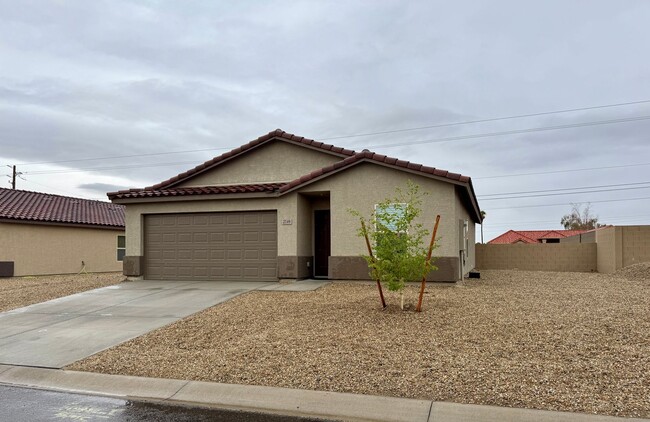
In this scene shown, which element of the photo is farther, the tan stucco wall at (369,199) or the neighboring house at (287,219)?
the neighboring house at (287,219)

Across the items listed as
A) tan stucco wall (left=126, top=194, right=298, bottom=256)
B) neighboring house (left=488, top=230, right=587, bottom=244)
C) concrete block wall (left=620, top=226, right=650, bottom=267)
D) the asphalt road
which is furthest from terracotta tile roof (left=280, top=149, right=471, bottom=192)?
neighboring house (left=488, top=230, right=587, bottom=244)

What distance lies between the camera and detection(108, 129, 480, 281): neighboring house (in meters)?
14.9

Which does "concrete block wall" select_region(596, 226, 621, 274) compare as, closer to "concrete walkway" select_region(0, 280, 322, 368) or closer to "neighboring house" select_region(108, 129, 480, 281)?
"neighboring house" select_region(108, 129, 480, 281)

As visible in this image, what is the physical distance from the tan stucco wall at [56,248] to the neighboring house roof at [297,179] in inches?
347

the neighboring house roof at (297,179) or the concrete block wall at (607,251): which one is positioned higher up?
the neighboring house roof at (297,179)

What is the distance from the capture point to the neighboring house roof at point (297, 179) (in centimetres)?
1465

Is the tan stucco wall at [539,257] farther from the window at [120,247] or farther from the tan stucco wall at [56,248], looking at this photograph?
the tan stucco wall at [56,248]

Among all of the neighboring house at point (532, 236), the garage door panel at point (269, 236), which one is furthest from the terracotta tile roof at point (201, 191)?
the neighboring house at point (532, 236)

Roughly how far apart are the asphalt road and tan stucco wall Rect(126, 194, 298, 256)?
9.87 meters

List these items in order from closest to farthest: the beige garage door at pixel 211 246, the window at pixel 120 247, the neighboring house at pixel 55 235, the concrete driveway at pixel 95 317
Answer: the concrete driveway at pixel 95 317 → the beige garage door at pixel 211 246 → the neighboring house at pixel 55 235 → the window at pixel 120 247

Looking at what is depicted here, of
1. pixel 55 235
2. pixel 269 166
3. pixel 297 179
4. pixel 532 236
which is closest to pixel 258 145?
pixel 269 166

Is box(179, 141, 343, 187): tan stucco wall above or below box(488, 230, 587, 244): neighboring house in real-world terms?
above

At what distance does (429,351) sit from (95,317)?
306 inches

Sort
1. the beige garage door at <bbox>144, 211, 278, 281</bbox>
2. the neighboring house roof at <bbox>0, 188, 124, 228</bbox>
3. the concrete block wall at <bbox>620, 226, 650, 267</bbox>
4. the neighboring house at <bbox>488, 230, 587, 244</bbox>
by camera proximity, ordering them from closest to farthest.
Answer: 1. the beige garage door at <bbox>144, 211, 278, 281</bbox>
2. the concrete block wall at <bbox>620, 226, 650, 267</bbox>
3. the neighboring house roof at <bbox>0, 188, 124, 228</bbox>
4. the neighboring house at <bbox>488, 230, 587, 244</bbox>
